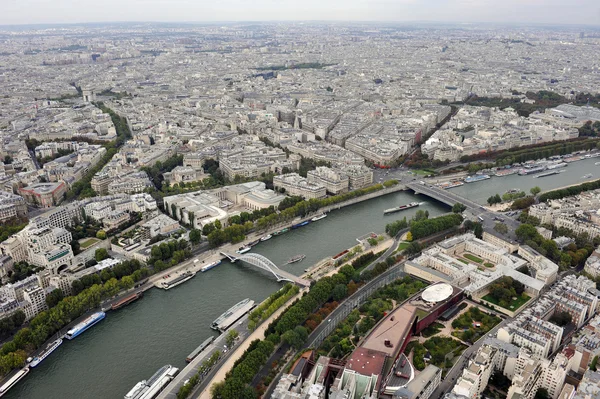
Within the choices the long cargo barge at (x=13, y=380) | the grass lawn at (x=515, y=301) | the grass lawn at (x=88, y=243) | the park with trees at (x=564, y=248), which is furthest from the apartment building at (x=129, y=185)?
the park with trees at (x=564, y=248)

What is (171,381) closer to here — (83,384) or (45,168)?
(83,384)

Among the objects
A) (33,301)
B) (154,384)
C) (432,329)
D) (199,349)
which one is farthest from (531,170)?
(33,301)

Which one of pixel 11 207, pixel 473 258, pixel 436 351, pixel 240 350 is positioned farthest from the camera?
pixel 11 207

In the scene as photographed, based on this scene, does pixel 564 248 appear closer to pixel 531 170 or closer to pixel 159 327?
pixel 531 170

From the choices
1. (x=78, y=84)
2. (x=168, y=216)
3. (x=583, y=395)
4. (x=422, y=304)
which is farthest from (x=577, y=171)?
(x=78, y=84)

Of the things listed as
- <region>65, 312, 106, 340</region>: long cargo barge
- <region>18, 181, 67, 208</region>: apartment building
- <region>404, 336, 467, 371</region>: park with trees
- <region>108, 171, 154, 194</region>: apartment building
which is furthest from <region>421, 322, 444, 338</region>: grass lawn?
<region>18, 181, 67, 208</region>: apartment building

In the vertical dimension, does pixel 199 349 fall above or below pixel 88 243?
below
